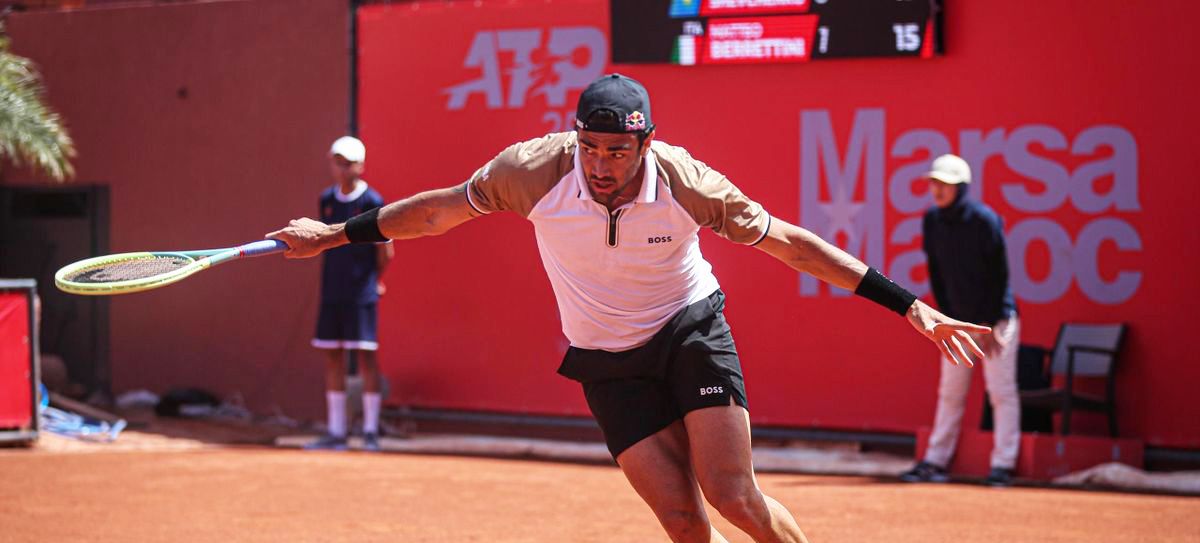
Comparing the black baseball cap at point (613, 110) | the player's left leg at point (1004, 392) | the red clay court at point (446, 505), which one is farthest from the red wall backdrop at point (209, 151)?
the black baseball cap at point (613, 110)

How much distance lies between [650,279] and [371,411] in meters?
6.82

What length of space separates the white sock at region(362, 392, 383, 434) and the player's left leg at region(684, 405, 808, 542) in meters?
6.86

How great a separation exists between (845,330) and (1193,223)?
2510 millimetres

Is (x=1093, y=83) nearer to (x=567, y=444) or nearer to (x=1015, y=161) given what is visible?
(x=1015, y=161)

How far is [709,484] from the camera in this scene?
4.77m

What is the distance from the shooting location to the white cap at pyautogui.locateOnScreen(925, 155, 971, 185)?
942cm

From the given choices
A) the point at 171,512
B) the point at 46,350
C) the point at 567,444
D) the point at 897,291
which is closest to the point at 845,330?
the point at 567,444

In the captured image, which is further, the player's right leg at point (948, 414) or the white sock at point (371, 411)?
the white sock at point (371, 411)

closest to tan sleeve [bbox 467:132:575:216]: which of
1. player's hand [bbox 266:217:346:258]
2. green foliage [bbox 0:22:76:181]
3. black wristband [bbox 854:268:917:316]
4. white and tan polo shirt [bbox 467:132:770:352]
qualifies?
white and tan polo shirt [bbox 467:132:770:352]

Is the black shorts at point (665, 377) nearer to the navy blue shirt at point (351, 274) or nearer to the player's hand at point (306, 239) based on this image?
the player's hand at point (306, 239)

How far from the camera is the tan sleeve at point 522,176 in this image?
16.1 feet

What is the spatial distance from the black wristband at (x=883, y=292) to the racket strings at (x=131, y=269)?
239 cm

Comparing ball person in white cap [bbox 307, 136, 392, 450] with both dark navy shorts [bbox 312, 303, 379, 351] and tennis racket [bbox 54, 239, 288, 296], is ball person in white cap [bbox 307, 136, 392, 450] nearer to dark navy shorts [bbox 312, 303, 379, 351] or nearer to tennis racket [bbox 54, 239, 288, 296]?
dark navy shorts [bbox 312, 303, 379, 351]

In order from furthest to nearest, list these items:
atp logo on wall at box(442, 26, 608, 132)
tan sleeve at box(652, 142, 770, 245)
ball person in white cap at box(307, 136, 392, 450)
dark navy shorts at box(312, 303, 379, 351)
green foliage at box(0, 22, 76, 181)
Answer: green foliage at box(0, 22, 76, 181)
atp logo on wall at box(442, 26, 608, 132)
dark navy shorts at box(312, 303, 379, 351)
ball person in white cap at box(307, 136, 392, 450)
tan sleeve at box(652, 142, 770, 245)
